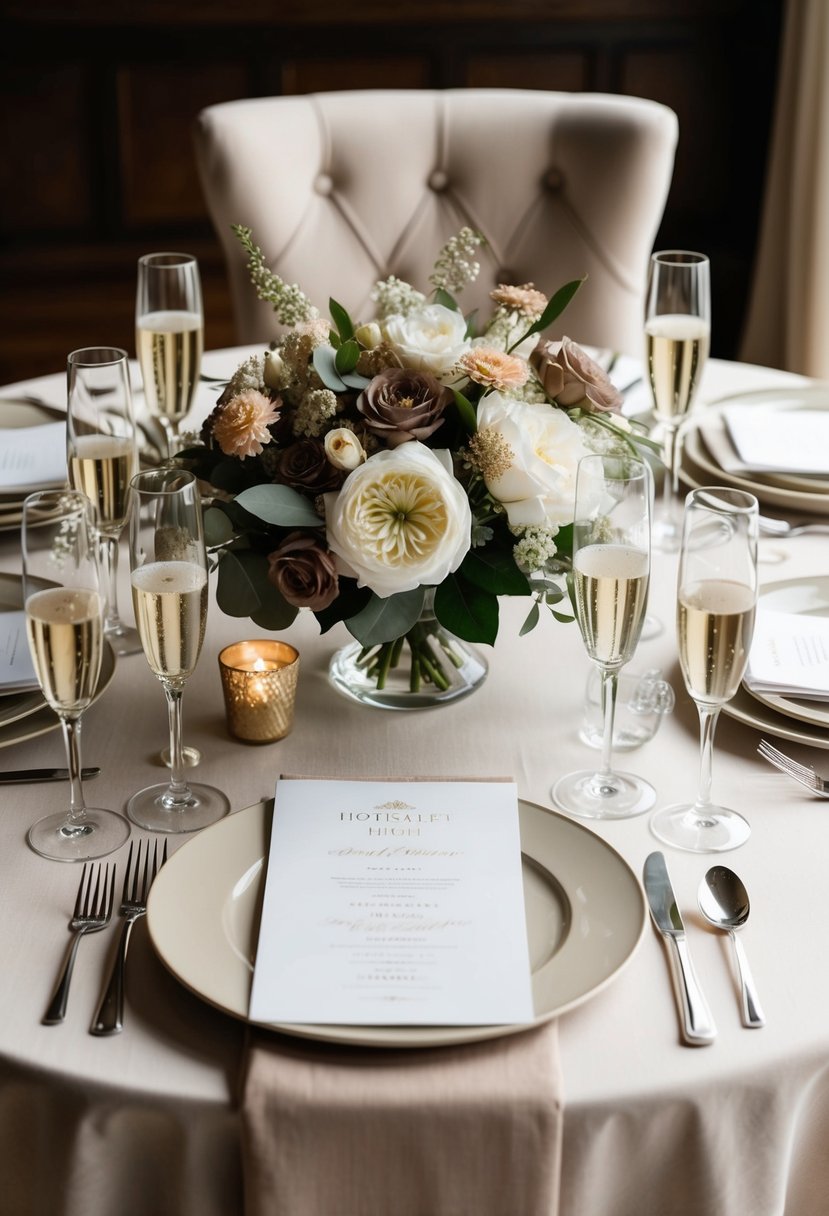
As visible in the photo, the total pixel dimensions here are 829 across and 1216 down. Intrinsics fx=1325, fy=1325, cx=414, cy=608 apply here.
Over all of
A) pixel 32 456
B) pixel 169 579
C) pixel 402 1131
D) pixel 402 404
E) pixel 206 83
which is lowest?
pixel 402 1131

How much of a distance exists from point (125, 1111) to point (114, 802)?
0.34m

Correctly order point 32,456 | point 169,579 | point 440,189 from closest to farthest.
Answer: point 169,579 < point 32,456 < point 440,189

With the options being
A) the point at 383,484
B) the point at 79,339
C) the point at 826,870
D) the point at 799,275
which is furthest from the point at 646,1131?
the point at 79,339

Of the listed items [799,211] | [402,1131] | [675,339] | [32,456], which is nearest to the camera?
[402,1131]

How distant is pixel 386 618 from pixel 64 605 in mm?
269

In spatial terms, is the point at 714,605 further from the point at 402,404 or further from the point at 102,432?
the point at 102,432

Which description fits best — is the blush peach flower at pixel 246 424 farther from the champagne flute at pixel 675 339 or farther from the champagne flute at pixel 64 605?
the champagne flute at pixel 675 339

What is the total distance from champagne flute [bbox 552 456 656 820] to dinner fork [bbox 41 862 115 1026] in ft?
1.23

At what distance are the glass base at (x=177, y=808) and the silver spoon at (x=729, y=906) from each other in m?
0.39

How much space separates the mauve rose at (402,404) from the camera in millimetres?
1094

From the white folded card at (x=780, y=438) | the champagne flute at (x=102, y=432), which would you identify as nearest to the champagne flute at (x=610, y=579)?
the champagne flute at (x=102, y=432)

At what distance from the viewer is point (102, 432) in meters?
1.29

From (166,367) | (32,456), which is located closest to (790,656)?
(166,367)

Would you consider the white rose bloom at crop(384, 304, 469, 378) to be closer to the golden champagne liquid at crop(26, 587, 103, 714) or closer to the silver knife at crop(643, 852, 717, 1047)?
the golden champagne liquid at crop(26, 587, 103, 714)
